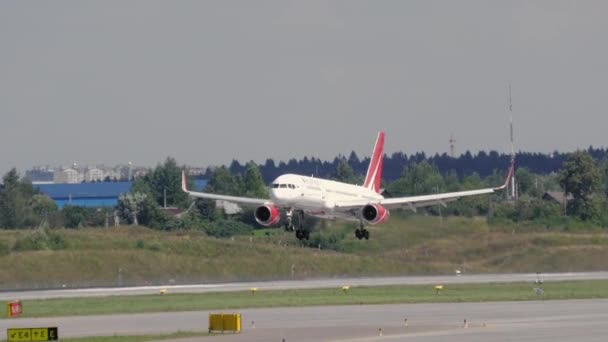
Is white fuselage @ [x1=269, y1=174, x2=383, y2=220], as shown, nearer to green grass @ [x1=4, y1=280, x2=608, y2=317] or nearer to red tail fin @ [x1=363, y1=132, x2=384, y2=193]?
green grass @ [x1=4, y1=280, x2=608, y2=317]

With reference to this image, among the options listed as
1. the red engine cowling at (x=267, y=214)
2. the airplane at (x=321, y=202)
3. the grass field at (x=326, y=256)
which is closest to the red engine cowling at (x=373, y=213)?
the airplane at (x=321, y=202)

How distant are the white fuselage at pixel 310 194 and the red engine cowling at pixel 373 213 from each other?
3.87 ft

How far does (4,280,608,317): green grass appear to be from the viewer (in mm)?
87250

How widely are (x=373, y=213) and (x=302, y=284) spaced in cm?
1171

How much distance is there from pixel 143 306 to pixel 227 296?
31.4 feet

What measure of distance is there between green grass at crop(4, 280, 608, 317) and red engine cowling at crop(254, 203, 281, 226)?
4.80 m

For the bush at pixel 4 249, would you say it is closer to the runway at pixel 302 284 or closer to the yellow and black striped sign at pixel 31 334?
the runway at pixel 302 284

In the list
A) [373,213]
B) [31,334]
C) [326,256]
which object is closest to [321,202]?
[373,213]

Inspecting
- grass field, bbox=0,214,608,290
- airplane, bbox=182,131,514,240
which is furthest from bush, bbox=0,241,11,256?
airplane, bbox=182,131,514,240

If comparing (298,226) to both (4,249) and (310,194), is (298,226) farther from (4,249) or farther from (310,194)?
(4,249)

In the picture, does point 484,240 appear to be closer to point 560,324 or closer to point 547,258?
point 547,258

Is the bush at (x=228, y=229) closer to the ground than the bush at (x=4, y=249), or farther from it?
farther from it

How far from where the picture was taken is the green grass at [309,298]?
3435 inches

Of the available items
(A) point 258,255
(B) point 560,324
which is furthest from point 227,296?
(B) point 560,324
